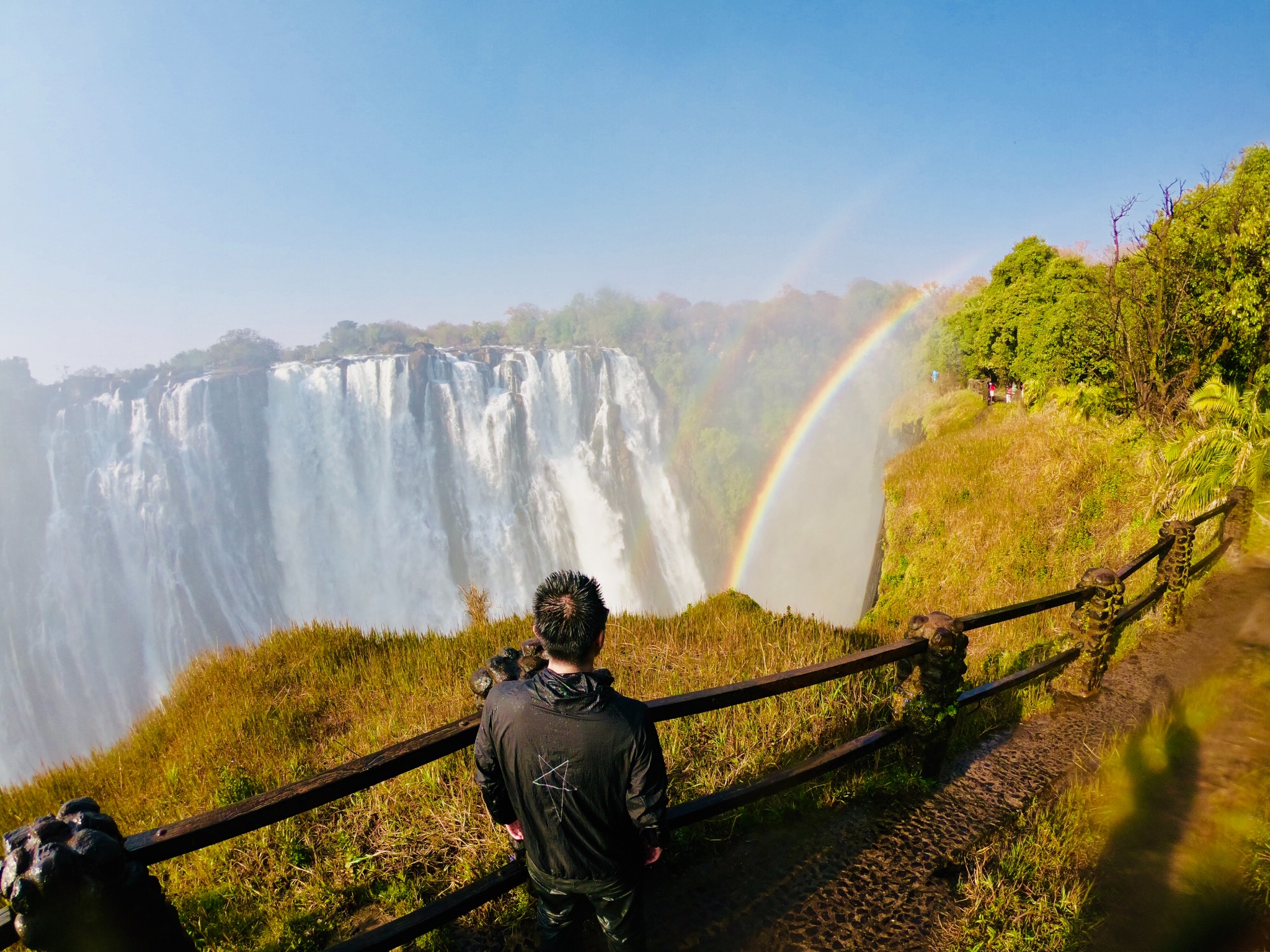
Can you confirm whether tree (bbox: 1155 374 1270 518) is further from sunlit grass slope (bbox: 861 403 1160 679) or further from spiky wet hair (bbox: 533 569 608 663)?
spiky wet hair (bbox: 533 569 608 663)

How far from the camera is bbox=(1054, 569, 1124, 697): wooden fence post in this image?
4.79m

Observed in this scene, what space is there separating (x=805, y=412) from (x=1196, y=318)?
2183 inches

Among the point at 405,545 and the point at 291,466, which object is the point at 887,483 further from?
the point at 291,466

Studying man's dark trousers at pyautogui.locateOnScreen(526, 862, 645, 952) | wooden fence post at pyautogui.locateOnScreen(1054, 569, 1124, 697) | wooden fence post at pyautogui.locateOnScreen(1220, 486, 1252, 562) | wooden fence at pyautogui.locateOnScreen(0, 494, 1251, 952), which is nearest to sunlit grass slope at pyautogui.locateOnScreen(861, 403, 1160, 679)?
wooden fence post at pyautogui.locateOnScreen(1220, 486, 1252, 562)

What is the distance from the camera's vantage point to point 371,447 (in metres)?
40.2

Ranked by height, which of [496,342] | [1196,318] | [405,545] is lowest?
[405,545]

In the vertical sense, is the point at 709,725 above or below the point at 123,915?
below

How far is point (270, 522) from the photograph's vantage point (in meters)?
40.4

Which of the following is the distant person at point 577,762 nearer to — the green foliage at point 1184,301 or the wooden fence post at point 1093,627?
the wooden fence post at point 1093,627

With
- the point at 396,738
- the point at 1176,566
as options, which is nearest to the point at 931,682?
the point at 396,738

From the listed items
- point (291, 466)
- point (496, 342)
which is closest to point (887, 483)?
point (291, 466)

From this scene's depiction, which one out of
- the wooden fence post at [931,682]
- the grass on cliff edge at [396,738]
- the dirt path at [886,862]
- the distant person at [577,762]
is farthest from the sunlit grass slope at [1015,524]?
the distant person at [577,762]

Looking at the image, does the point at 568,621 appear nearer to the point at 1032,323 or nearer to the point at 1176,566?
the point at 1176,566

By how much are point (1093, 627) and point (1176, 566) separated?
239cm
